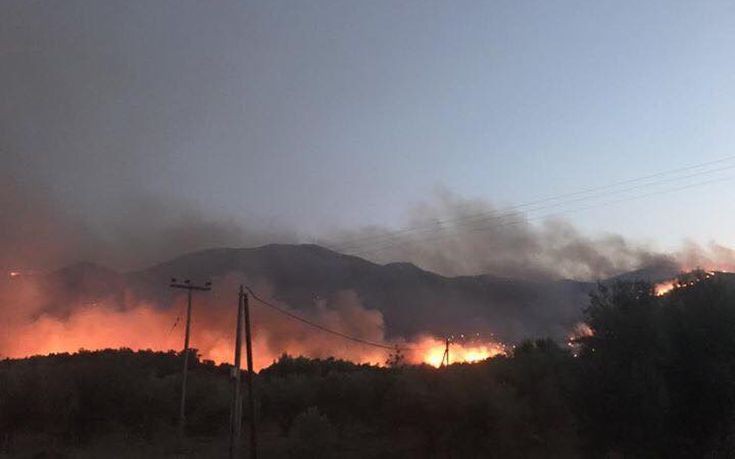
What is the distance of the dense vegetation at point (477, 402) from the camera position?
2558cm

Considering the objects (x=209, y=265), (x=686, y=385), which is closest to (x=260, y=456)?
(x=686, y=385)

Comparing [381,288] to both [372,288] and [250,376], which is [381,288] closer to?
[372,288]

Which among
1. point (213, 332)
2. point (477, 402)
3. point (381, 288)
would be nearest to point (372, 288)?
point (381, 288)

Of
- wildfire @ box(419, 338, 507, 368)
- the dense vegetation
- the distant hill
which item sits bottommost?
the dense vegetation

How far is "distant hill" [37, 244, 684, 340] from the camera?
146000 millimetres

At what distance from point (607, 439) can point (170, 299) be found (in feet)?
407

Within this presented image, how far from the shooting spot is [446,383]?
42.8 m

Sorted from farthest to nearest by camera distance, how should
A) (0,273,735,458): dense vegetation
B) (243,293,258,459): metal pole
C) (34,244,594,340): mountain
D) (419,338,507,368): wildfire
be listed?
(34,244,594,340): mountain
(419,338,507,368): wildfire
(243,293,258,459): metal pole
(0,273,735,458): dense vegetation

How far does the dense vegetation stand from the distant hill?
7319 centimetres

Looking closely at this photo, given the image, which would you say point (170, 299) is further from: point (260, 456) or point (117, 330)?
point (260, 456)

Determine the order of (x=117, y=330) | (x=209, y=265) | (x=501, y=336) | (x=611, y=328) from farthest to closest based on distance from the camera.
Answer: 1. (x=209, y=265)
2. (x=501, y=336)
3. (x=117, y=330)
4. (x=611, y=328)

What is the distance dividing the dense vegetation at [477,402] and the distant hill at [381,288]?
73.2m

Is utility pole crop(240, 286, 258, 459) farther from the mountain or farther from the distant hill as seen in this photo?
the distant hill

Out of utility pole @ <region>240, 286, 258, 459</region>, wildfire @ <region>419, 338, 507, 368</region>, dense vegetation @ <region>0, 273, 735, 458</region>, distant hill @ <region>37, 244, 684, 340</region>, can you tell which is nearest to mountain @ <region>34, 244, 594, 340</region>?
distant hill @ <region>37, 244, 684, 340</region>
